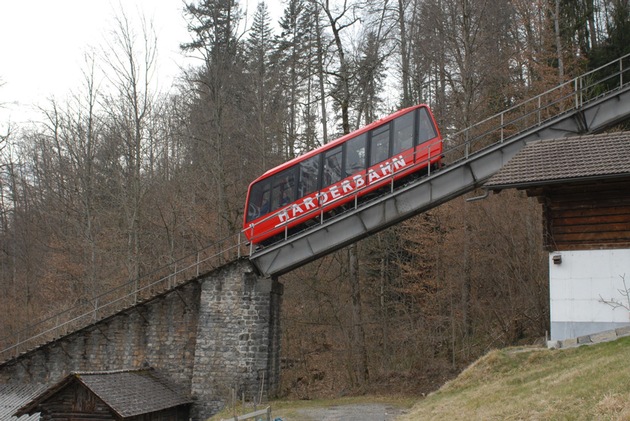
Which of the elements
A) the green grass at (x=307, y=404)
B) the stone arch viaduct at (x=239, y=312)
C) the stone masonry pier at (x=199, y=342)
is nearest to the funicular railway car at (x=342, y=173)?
the stone arch viaduct at (x=239, y=312)

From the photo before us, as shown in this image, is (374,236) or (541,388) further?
(374,236)

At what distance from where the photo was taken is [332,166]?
1994 cm

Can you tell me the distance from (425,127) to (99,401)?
11.7 m

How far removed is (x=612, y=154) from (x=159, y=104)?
97.2 ft

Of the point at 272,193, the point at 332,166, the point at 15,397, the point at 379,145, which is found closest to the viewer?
the point at 379,145

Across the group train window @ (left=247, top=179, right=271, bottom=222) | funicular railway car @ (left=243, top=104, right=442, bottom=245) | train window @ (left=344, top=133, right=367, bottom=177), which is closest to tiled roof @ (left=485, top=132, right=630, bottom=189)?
funicular railway car @ (left=243, top=104, right=442, bottom=245)

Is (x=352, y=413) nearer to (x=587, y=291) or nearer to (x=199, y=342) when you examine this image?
(x=199, y=342)

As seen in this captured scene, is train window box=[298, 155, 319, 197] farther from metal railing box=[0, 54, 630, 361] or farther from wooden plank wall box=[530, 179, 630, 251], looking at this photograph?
wooden plank wall box=[530, 179, 630, 251]

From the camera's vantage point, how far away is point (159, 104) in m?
39.2

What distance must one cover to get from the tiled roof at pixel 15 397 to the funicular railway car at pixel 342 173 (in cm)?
875

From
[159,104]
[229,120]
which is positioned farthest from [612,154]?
→ [159,104]

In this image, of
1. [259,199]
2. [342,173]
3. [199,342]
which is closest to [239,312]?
[199,342]

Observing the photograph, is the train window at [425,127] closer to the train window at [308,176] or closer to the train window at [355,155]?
the train window at [355,155]

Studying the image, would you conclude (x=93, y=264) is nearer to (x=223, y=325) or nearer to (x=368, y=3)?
(x=223, y=325)
